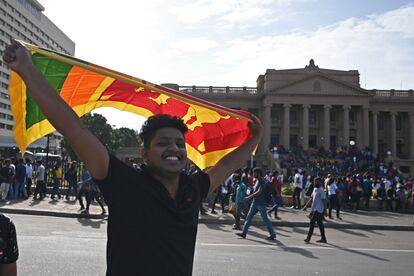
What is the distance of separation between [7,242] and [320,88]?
65.5 m

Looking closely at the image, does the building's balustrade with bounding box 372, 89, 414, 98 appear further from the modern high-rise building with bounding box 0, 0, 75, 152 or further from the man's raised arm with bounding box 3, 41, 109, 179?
the man's raised arm with bounding box 3, 41, 109, 179

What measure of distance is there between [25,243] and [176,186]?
762 cm

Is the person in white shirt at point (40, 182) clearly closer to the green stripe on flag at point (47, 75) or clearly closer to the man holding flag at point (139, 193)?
the green stripe on flag at point (47, 75)

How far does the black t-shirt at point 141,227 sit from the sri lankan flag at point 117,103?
77 centimetres

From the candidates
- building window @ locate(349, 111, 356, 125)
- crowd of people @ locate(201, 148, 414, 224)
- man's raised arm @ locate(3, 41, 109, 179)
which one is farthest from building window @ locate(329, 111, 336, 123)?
man's raised arm @ locate(3, 41, 109, 179)

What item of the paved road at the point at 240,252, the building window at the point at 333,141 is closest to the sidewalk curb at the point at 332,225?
the paved road at the point at 240,252

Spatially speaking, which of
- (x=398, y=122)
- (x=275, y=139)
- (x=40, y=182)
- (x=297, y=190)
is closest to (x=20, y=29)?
(x=275, y=139)

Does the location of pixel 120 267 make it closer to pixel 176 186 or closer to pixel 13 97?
pixel 176 186

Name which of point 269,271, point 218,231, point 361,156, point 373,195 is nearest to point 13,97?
point 269,271

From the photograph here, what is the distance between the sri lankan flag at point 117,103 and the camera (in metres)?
2.84

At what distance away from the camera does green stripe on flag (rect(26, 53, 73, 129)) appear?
2.92 m

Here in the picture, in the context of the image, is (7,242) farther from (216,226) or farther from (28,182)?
(28,182)

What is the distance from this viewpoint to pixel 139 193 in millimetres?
2127

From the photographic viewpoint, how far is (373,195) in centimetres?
2297
